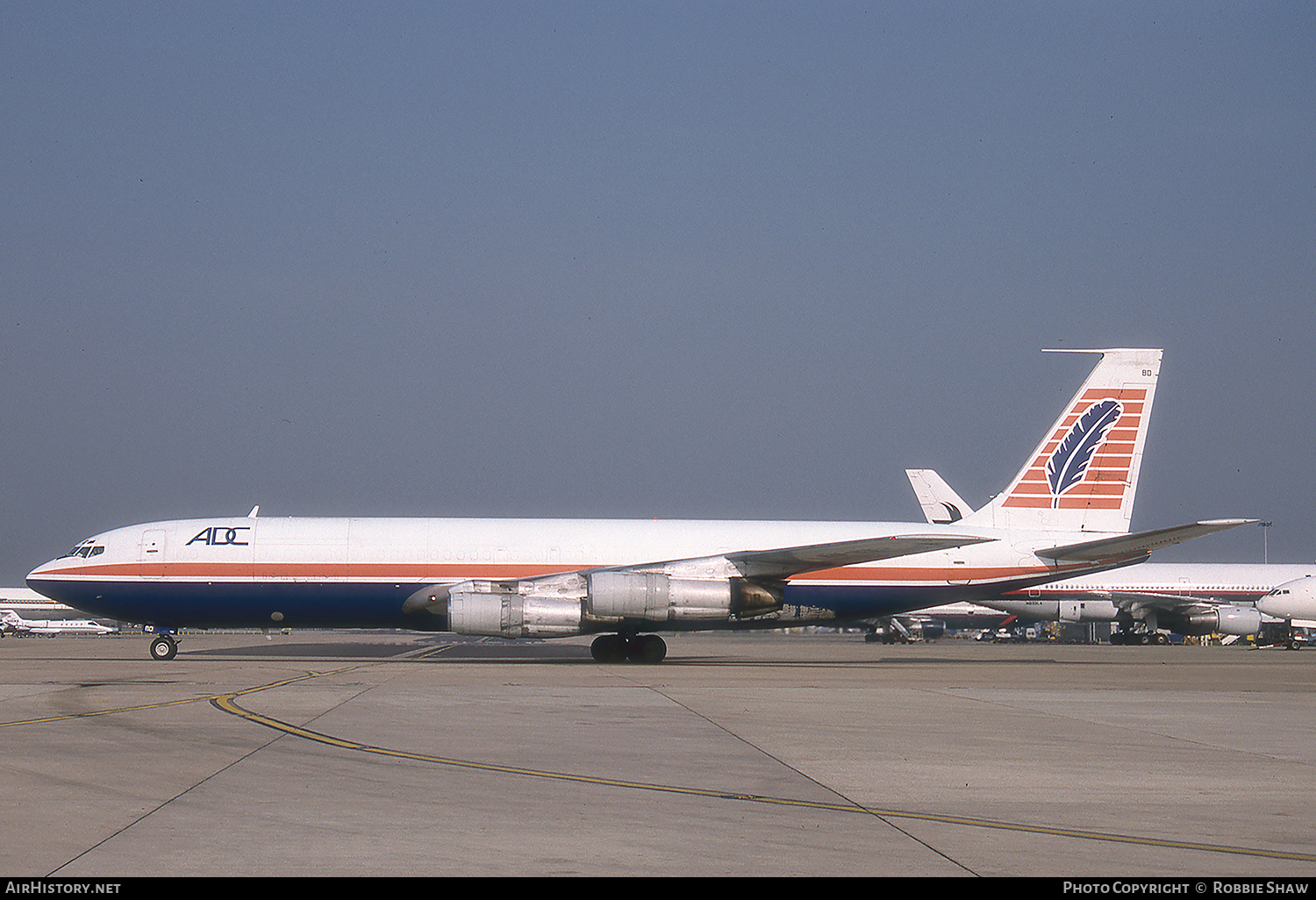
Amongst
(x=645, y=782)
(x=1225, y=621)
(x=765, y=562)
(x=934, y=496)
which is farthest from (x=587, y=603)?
(x=1225, y=621)

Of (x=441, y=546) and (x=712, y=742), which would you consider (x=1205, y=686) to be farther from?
(x=441, y=546)

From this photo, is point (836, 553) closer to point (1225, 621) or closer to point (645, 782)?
point (645, 782)

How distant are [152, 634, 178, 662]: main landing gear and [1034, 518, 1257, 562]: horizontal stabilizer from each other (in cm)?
2581

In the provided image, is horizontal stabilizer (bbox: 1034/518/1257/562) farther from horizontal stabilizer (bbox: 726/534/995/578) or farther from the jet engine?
the jet engine

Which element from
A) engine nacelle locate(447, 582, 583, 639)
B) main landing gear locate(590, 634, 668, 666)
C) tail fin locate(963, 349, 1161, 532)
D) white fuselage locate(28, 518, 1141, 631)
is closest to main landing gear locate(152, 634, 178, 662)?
white fuselage locate(28, 518, 1141, 631)

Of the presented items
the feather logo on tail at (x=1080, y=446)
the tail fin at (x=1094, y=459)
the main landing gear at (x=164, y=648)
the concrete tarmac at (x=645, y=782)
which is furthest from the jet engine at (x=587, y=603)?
the feather logo on tail at (x=1080, y=446)

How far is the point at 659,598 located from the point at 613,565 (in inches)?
126

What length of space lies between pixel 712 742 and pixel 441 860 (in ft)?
23.9

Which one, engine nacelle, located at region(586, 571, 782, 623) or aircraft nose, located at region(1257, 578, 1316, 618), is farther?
aircraft nose, located at region(1257, 578, 1316, 618)

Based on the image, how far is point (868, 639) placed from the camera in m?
79.2

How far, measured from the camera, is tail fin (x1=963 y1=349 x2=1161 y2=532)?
37719 mm

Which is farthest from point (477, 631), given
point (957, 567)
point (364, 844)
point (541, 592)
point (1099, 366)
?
point (364, 844)

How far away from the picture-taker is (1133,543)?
34.2 m

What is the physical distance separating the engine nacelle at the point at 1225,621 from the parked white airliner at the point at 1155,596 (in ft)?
0.16
